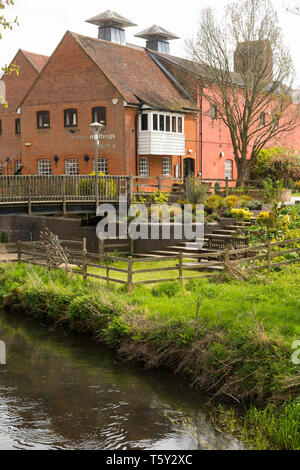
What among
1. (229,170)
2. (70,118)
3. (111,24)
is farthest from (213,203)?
(111,24)

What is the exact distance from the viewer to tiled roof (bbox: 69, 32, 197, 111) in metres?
30.6

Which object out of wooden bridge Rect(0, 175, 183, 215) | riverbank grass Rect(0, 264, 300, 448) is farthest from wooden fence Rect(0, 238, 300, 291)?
wooden bridge Rect(0, 175, 183, 215)

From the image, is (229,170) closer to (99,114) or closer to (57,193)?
(99,114)

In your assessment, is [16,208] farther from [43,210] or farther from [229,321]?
[229,321]

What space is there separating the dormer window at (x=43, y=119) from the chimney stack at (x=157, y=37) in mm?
10687

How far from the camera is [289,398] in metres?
9.12

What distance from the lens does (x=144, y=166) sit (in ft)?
103

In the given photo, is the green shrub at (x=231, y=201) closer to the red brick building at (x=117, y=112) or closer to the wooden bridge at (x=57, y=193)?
the wooden bridge at (x=57, y=193)

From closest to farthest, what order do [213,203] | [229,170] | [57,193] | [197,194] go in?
1. [57,193]
2. [213,203]
3. [197,194]
4. [229,170]

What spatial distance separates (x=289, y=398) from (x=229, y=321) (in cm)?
269

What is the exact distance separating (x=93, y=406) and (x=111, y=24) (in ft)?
100

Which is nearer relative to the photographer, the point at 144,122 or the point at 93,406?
the point at 93,406
